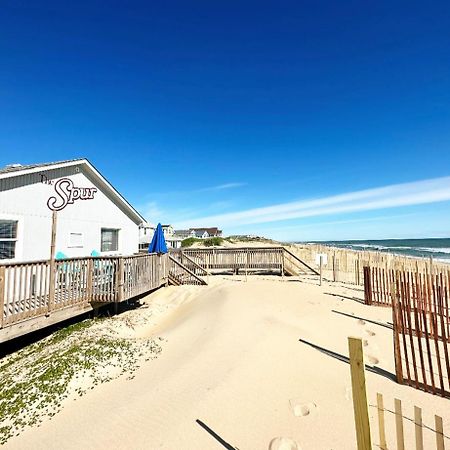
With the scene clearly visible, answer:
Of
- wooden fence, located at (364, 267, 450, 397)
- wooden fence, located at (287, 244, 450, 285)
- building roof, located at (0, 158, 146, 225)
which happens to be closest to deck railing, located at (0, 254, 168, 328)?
building roof, located at (0, 158, 146, 225)

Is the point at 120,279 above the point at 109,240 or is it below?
below

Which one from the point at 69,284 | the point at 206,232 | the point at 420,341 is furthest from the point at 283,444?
the point at 206,232

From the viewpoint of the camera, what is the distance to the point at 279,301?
9.88 metres

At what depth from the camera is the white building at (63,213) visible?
31.0ft

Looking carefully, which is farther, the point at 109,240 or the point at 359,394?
the point at 109,240

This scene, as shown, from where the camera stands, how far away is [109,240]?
14070 millimetres

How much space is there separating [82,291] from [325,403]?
744 cm

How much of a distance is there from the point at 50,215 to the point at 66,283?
3.72m

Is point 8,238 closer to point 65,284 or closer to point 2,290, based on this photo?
point 65,284

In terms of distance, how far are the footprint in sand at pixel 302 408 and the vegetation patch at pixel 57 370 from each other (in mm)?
3184

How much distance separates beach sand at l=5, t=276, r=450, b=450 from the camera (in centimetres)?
371

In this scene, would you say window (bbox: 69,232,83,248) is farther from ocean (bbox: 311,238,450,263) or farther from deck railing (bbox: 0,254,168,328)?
ocean (bbox: 311,238,450,263)

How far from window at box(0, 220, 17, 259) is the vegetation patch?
3.19 meters

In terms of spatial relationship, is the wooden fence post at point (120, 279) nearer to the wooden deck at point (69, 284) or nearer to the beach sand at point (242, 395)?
the wooden deck at point (69, 284)
